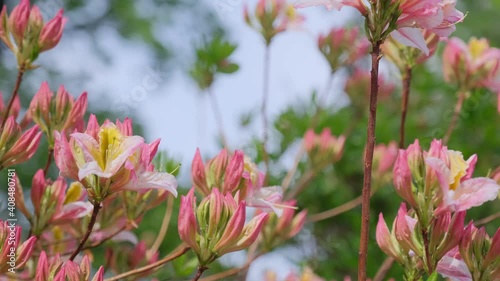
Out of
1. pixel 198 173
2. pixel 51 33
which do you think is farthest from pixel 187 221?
pixel 51 33

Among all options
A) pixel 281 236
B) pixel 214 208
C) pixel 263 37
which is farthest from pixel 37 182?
pixel 263 37

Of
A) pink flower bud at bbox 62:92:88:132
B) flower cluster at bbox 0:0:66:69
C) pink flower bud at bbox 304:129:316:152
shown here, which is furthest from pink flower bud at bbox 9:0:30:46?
pink flower bud at bbox 304:129:316:152

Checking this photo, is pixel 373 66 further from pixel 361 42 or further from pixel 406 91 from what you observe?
pixel 361 42

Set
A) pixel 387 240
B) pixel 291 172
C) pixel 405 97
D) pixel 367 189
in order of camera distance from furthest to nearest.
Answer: pixel 291 172 → pixel 405 97 → pixel 387 240 → pixel 367 189

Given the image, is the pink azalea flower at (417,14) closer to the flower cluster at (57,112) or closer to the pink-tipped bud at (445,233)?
the pink-tipped bud at (445,233)

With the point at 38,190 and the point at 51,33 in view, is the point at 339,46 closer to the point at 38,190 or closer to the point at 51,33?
the point at 51,33

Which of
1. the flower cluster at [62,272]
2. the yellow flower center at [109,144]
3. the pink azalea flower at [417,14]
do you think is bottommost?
the flower cluster at [62,272]

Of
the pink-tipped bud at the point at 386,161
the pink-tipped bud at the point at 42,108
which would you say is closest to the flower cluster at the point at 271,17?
the pink-tipped bud at the point at 386,161

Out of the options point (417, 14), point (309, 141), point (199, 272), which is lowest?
point (309, 141)
